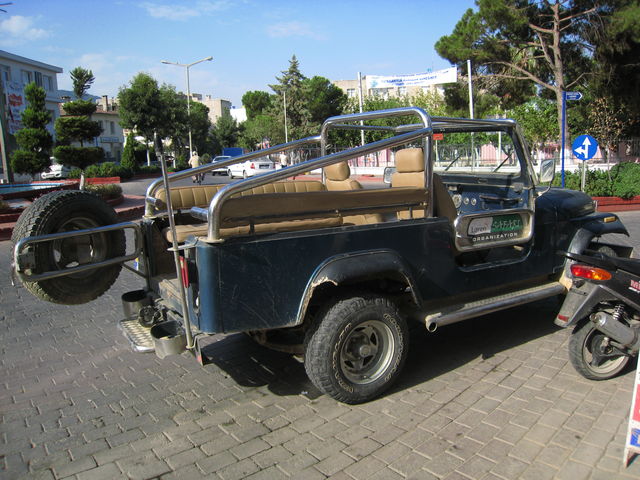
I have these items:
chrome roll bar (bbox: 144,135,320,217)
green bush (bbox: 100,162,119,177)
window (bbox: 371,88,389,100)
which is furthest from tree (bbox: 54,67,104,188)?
→ window (bbox: 371,88,389,100)

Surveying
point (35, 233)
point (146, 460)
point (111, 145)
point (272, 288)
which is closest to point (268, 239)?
point (272, 288)

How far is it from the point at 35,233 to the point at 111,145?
223 feet

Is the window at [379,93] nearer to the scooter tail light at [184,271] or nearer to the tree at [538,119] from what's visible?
the tree at [538,119]

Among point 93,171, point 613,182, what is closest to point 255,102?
point 93,171

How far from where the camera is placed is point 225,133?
243 ft

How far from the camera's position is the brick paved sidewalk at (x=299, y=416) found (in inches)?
117

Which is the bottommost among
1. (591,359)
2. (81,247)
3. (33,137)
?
(591,359)

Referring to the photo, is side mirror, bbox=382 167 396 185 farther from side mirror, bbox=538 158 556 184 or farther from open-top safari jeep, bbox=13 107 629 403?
side mirror, bbox=538 158 556 184

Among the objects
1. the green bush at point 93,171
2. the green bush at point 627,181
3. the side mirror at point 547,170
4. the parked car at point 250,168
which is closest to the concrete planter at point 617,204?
the green bush at point 627,181

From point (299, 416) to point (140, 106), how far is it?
134ft

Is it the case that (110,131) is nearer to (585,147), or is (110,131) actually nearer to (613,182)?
(613,182)

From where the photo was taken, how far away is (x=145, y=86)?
40875mm

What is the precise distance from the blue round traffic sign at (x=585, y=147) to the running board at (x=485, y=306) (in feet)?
34.6

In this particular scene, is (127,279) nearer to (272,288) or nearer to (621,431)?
(272,288)
